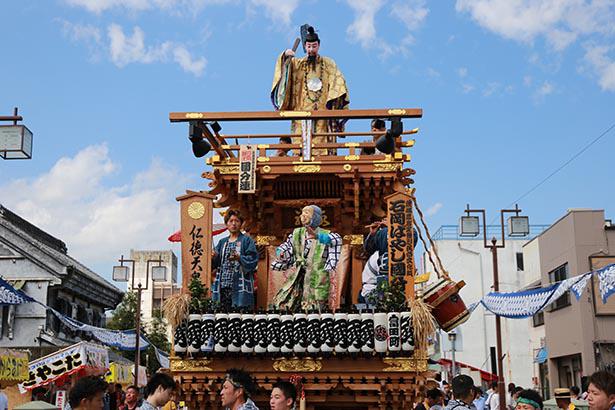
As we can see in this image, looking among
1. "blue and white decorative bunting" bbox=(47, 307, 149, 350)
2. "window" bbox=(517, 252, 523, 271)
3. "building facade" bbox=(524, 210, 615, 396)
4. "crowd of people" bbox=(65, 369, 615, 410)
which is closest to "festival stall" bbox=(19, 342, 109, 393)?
"blue and white decorative bunting" bbox=(47, 307, 149, 350)

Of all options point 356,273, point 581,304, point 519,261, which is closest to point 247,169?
point 356,273

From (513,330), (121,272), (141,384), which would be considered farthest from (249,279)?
(513,330)

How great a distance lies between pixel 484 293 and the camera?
39.2 meters

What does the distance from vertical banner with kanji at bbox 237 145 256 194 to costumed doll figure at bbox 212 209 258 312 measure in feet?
2.31

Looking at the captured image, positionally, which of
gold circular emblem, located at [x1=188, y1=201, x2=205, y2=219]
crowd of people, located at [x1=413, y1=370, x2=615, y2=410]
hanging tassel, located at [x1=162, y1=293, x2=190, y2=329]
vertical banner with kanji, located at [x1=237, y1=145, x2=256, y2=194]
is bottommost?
crowd of people, located at [x1=413, y1=370, x2=615, y2=410]

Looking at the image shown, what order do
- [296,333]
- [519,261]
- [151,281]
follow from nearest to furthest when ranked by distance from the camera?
[296,333]
[519,261]
[151,281]

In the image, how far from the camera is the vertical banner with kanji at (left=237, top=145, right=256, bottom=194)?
1012 cm

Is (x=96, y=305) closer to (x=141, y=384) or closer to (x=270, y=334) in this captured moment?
(x=141, y=384)

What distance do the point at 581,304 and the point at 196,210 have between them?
20401mm

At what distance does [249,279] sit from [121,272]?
58.0ft

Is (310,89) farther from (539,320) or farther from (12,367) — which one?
(539,320)

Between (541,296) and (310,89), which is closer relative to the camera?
(310,89)

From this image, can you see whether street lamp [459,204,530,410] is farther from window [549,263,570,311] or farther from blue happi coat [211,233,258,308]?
blue happi coat [211,233,258,308]

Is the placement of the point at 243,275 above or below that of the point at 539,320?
below
